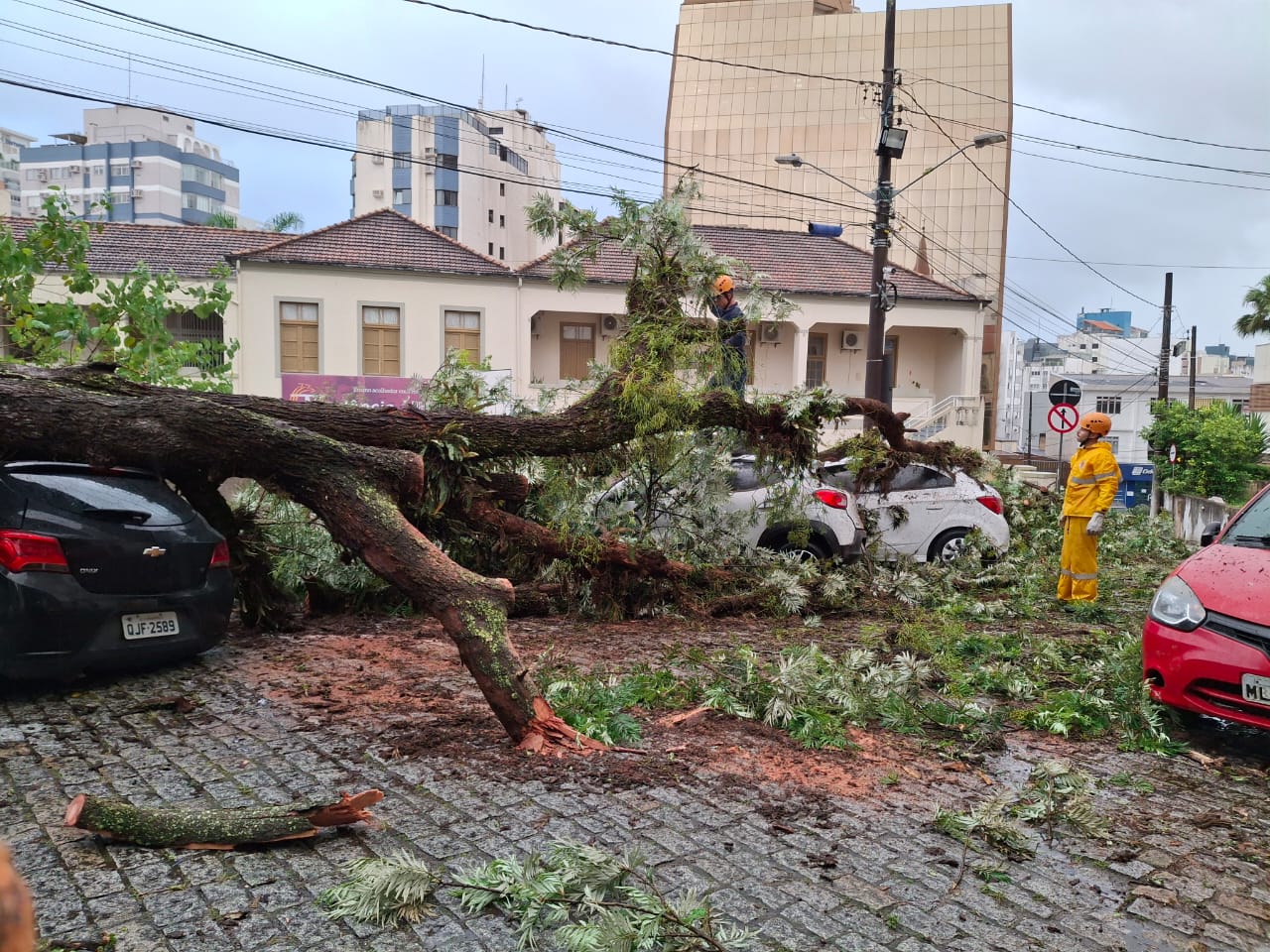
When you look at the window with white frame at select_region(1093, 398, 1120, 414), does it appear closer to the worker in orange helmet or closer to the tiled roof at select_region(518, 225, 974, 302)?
the tiled roof at select_region(518, 225, 974, 302)

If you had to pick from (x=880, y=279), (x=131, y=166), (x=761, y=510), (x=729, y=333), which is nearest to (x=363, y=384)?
(x=880, y=279)

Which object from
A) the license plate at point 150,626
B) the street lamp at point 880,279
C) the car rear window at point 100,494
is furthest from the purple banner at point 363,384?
the license plate at point 150,626

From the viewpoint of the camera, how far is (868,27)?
49.2m

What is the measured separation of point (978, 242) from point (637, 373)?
42.5m

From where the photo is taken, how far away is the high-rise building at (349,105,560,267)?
2436 inches

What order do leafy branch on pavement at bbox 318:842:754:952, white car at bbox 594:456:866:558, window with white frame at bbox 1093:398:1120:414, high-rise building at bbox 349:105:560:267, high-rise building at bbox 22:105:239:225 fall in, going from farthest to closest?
high-rise building at bbox 22:105:239:225 → high-rise building at bbox 349:105:560:267 → window with white frame at bbox 1093:398:1120:414 → white car at bbox 594:456:866:558 → leafy branch on pavement at bbox 318:842:754:952

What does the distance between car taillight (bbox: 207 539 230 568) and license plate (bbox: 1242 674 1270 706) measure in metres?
6.08

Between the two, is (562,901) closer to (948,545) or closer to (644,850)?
(644,850)

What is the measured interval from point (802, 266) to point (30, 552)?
29.0 metres

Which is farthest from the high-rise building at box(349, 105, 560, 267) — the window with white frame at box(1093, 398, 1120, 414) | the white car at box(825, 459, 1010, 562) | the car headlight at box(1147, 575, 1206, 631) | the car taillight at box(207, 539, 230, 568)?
the car headlight at box(1147, 575, 1206, 631)

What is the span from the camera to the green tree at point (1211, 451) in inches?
885

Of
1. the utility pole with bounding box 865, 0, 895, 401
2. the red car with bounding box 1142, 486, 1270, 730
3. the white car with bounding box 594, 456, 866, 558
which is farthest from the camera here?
the utility pole with bounding box 865, 0, 895, 401

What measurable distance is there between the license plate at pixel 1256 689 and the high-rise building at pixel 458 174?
57466 millimetres

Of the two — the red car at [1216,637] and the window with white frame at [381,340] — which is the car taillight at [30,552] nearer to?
the red car at [1216,637]
